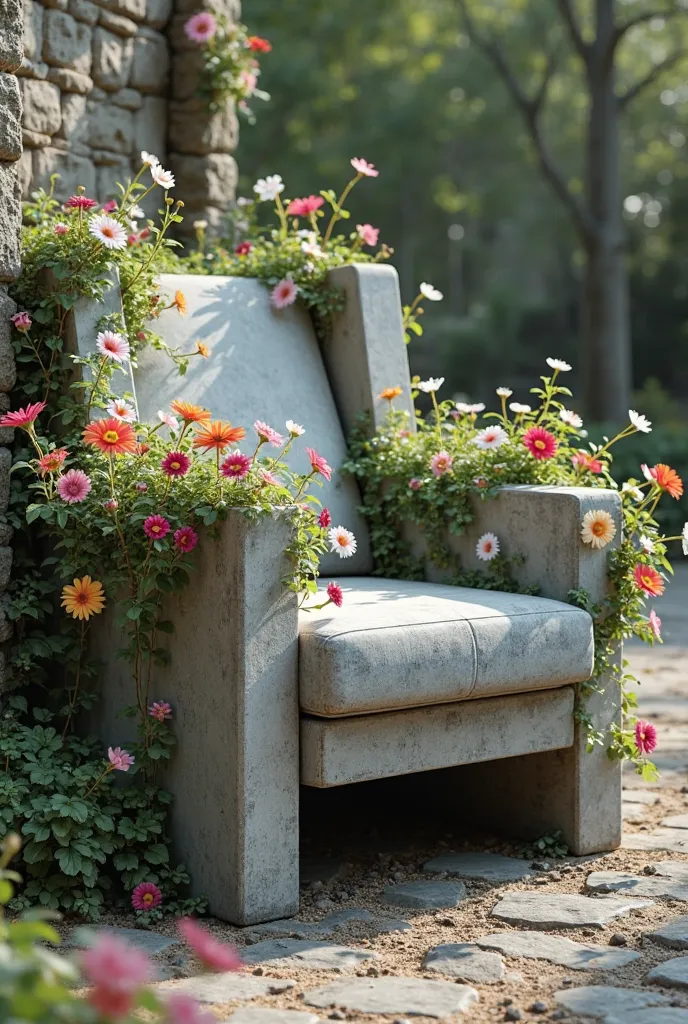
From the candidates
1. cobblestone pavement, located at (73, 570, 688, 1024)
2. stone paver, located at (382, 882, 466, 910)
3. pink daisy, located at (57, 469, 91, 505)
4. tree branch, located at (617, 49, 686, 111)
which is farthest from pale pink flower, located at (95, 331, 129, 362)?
tree branch, located at (617, 49, 686, 111)

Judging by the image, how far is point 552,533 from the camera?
297 centimetres

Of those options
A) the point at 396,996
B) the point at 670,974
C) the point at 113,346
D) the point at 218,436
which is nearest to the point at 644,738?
the point at 670,974

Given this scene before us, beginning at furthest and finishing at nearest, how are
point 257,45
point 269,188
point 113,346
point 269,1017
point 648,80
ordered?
point 648,80 < point 257,45 < point 269,188 < point 113,346 < point 269,1017

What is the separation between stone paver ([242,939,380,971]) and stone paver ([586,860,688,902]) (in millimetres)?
644

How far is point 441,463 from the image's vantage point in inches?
126

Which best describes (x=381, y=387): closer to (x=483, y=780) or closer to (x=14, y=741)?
(x=483, y=780)

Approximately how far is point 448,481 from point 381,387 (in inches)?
18.2

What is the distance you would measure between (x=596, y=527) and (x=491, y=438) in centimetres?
39

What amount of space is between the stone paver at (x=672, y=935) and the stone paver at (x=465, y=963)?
33 centimetres

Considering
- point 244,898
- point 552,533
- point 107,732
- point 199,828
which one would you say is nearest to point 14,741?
point 107,732

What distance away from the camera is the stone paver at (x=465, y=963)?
2.24 m

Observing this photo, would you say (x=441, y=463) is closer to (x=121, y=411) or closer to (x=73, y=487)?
(x=121, y=411)

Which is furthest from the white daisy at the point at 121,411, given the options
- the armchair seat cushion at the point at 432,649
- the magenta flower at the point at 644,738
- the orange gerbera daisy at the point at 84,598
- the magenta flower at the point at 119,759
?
the magenta flower at the point at 644,738

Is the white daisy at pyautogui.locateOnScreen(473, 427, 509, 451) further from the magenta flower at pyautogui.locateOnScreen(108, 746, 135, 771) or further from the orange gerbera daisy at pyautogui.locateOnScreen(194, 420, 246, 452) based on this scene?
the magenta flower at pyautogui.locateOnScreen(108, 746, 135, 771)
